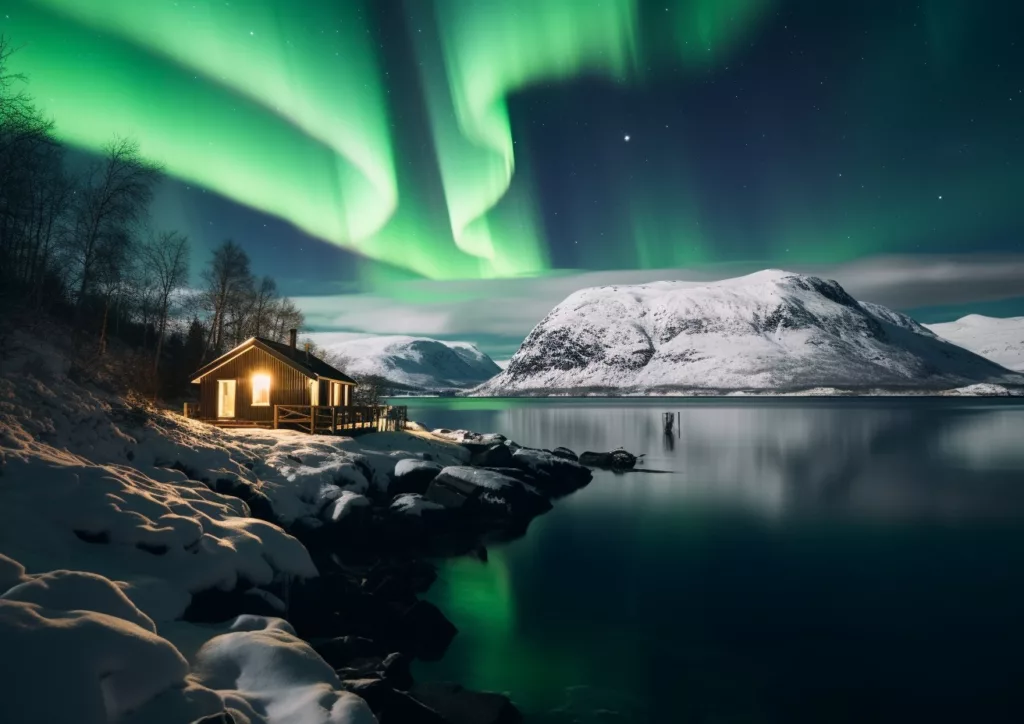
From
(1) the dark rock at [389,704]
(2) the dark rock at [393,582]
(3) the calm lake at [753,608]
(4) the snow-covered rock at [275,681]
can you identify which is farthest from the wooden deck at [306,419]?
(4) the snow-covered rock at [275,681]

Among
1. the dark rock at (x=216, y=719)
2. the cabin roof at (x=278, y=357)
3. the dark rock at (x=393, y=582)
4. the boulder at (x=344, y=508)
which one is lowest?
the dark rock at (x=393, y=582)

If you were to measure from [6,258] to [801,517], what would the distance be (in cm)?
4176

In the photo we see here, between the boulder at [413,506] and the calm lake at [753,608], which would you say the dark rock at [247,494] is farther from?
the boulder at [413,506]

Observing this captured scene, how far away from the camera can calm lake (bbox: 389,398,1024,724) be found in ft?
38.8

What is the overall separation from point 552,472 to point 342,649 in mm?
30278

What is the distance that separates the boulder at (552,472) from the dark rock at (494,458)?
4.30 ft

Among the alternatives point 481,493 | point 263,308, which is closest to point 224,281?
point 263,308

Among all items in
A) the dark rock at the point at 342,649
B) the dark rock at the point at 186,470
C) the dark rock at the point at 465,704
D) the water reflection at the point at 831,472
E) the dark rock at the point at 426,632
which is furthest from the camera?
the water reflection at the point at 831,472

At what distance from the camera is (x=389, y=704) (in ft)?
29.6

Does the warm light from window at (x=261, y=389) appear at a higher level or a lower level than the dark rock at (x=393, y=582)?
higher

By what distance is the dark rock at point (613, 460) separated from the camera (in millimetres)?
49750

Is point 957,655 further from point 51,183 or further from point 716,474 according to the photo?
point 51,183

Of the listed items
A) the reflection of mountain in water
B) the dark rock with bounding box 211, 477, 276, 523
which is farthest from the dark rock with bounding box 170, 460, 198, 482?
the reflection of mountain in water

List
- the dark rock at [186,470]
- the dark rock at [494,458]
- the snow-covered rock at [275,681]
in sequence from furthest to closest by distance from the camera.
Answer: the dark rock at [494,458] → the dark rock at [186,470] → the snow-covered rock at [275,681]
